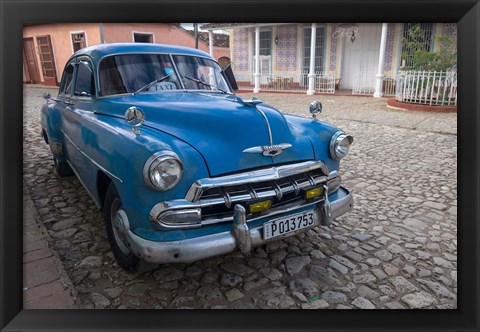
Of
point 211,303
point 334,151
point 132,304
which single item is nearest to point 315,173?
point 334,151

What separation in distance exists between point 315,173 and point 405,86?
772cm

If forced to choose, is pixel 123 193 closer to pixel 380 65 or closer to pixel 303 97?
pixel 303 97

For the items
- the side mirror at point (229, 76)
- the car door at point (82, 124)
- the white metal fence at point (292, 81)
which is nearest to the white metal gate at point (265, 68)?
the white metal fence at point (292, 81)

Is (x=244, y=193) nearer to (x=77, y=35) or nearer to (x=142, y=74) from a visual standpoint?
(x=142, y=74)

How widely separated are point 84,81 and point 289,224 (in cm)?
239

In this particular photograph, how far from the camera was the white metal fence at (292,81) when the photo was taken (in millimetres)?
10445

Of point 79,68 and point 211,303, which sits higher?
point 79,68

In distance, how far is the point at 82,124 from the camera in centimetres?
272

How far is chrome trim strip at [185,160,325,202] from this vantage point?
5.78 ft

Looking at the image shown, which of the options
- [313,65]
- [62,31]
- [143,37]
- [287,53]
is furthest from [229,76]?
[287,53]

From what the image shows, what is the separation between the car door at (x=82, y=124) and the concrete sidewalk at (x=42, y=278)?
508mm

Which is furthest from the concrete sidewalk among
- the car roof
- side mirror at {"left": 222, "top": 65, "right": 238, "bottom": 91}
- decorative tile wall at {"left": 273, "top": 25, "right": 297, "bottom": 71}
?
decorative tile wall at {"left": 273, "top": 25, "right": 297, "bottom": 71}

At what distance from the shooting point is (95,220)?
2914mm

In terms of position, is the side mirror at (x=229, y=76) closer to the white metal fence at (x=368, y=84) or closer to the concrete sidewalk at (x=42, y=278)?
the concrete sidewalk at (x=42, y=278)
